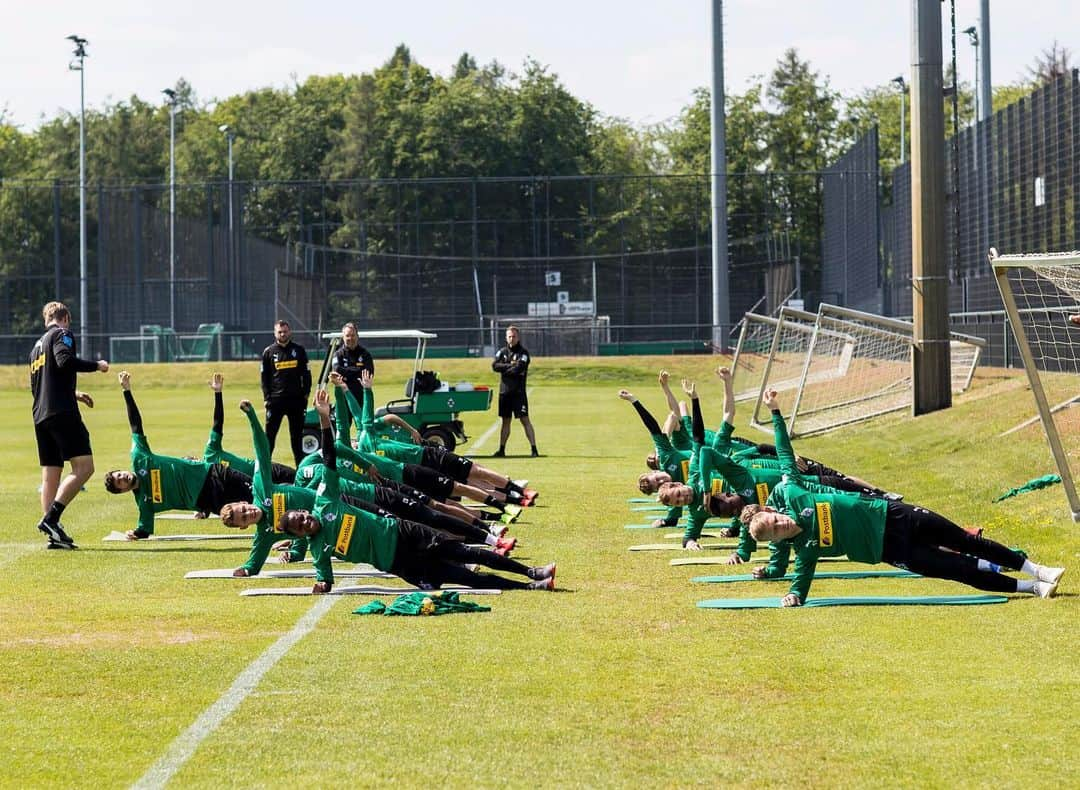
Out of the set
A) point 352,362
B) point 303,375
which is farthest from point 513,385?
point 303,375

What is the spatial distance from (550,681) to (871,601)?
134 inches

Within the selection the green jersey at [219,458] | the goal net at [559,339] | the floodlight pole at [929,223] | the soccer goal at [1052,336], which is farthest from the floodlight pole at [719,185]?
the green jersey at [219,458]

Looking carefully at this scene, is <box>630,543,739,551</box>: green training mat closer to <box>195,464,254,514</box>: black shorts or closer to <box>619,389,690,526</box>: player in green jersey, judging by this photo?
<box>619,389,690,526</box>: player in green jersey

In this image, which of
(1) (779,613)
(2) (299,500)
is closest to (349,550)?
(2) (299,500)

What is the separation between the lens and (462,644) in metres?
9.59

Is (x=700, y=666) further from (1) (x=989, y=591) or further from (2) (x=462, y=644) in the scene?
(1) (x=989, y=591)

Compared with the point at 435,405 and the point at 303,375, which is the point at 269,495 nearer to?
the point at 303,375

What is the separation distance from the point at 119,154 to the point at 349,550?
338ft

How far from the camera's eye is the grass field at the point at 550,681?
681 cm

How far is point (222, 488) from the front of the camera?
14.5m

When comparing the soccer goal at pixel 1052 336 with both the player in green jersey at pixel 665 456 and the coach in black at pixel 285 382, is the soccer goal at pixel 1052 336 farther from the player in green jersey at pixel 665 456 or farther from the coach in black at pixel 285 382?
the coach in black at pixel 285 382

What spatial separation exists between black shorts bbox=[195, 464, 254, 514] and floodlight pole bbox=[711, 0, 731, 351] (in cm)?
3555

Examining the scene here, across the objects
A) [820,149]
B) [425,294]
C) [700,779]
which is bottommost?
[700,779]

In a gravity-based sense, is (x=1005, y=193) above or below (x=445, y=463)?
above
